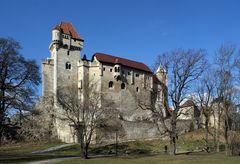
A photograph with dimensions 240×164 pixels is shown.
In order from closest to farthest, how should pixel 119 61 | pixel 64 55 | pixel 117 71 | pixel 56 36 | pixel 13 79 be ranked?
1. pixel 13 79
2. pixel 56 36
3. pixel 64 55
4. pixel 117 71
5. pixel 119 61

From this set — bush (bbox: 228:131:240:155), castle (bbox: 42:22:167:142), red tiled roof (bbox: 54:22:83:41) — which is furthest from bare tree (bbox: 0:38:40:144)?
red tiled roof (bbox: 54:22:83:41)

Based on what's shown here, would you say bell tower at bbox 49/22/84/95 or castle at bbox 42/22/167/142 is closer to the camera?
castle at bbox 42/22/167/142

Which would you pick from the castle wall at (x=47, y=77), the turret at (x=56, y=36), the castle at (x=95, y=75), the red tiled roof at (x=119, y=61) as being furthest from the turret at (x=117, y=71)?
the castle wall at (x=47, y=77)

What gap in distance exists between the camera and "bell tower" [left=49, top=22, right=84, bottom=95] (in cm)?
6788

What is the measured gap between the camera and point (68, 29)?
73.2 m

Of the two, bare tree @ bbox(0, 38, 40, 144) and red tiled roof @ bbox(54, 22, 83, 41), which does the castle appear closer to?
red tiled roof @ bbox(54, 22, 83, 41)

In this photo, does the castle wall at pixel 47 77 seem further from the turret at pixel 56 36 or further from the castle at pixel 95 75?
the turret at pixel 56 36

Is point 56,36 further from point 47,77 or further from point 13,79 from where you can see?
point 13,79

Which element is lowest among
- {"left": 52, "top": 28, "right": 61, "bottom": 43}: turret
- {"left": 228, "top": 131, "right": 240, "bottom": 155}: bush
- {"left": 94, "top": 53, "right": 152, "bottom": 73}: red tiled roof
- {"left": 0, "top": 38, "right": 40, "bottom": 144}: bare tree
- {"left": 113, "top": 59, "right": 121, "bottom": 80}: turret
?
{"left": 228, "top": 131, "right": 240, "bottom": 155}: bush

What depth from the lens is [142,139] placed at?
A: 59.1 m

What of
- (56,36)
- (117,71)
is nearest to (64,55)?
(56,36)

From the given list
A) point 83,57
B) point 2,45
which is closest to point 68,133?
point 83,57

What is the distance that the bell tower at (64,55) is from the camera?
67875 mm

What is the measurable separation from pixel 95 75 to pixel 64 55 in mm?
7838
